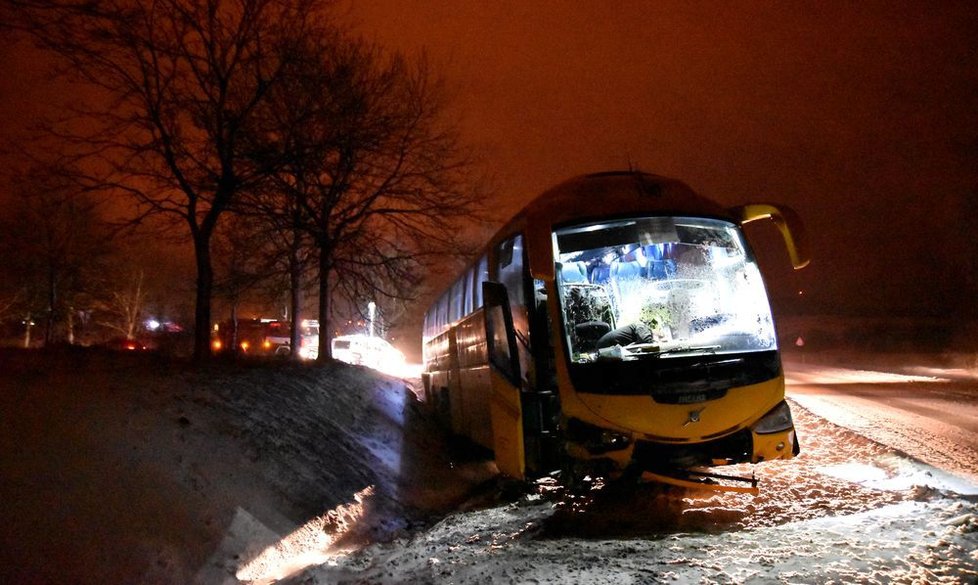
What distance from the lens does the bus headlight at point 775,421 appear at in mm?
6965

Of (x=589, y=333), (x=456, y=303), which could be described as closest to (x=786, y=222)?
(x=589, y=333)

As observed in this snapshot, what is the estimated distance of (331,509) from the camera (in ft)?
28.3

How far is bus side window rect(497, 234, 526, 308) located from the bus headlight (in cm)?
288

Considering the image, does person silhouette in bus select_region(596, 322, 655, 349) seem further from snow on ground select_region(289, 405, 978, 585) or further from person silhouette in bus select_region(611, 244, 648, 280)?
snow on ground select_region(289, 405, 978, 585)

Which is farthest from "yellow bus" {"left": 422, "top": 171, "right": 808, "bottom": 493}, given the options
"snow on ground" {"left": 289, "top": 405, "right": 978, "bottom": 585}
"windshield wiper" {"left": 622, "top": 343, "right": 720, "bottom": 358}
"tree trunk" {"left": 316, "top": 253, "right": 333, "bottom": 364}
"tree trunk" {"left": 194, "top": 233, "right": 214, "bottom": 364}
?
"tree trunk" {"left": 316, "top": 253, "right": 333, "bottom": 364}

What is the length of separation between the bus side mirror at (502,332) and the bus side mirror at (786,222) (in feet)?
9.96

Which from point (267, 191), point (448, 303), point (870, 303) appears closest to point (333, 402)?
point (448, 303)

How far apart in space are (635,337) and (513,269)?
1.86 m

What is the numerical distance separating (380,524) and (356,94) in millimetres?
10867

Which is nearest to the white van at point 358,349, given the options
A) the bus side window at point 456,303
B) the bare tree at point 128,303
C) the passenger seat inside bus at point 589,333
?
the bus side window at point 456,303

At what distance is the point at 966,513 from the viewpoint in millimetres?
5242

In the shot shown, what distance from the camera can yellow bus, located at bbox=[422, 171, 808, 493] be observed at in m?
6.72

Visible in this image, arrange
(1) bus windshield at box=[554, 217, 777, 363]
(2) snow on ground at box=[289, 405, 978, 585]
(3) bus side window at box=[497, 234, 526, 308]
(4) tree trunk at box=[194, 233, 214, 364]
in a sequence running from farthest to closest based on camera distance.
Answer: (4) tree trunk at box=[194, 233, 214, 364] < (3) bus side window at box=[497, 234, 526, 308] < (1) bus windshield at box=[554, 217, 777, 363] < (2) snow on ground at box=[289, 405, 978, 585]

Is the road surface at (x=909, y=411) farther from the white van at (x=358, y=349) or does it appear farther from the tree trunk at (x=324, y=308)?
the white van at (x=358, y=349)
